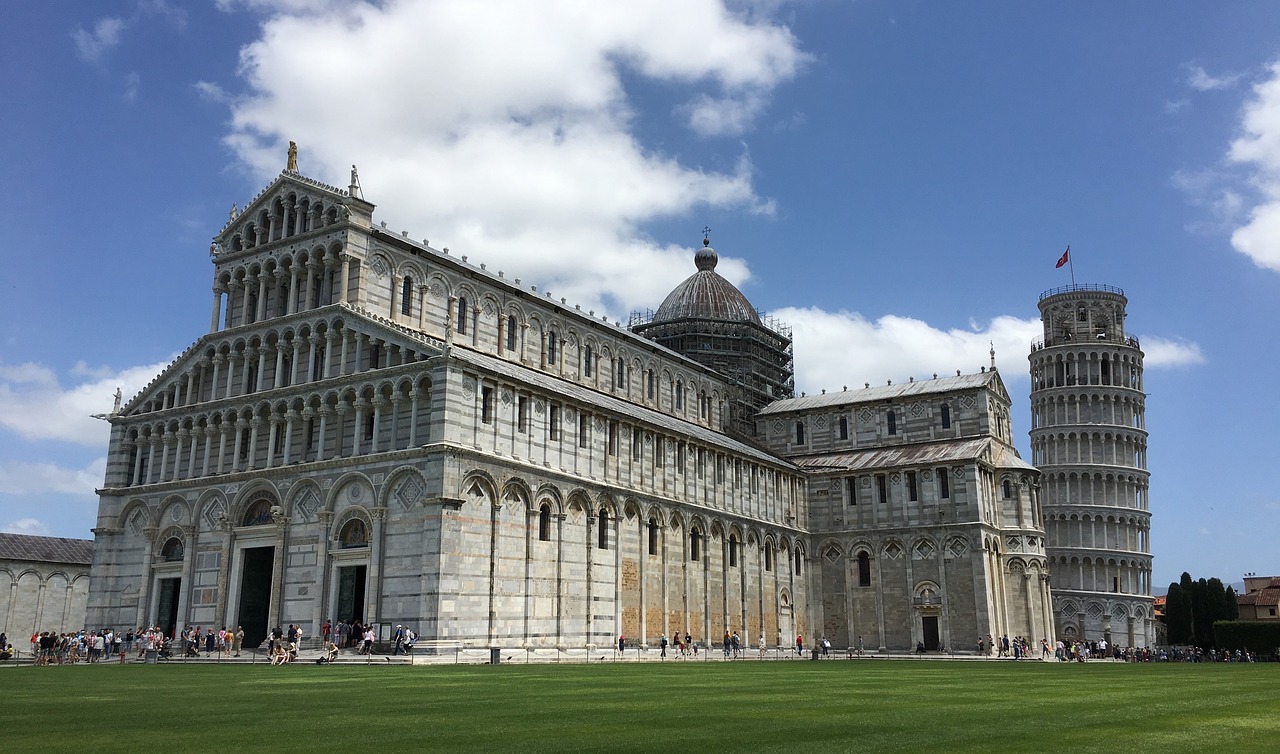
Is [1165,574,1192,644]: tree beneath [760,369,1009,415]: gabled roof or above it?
beneath

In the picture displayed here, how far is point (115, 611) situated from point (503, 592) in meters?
21.1

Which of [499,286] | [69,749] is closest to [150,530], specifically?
[499,286]

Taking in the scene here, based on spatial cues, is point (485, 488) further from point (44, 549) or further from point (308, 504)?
point (44, 549)

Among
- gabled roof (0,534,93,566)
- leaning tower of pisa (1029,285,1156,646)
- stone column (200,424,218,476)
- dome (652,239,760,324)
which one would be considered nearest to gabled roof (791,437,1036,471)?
dome (652,239,760,324)

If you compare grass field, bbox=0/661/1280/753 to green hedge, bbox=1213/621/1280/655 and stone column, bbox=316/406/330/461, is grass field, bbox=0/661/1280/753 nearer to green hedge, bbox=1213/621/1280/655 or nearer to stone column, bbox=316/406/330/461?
stone column, bbox=316/406/330/461

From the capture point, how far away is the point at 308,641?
4194 cm

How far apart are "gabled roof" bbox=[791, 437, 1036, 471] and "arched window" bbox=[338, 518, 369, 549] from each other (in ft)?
116

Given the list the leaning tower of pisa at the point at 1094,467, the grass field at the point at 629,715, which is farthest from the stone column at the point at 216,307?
the leaning tower of pisa at the point at 1094,467

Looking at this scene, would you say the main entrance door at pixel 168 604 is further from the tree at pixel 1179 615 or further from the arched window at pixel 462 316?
the tree at pixel 1179 615

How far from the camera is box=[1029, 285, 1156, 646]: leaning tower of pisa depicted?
89812 millimetres

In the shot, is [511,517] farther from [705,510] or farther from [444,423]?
[705,510]

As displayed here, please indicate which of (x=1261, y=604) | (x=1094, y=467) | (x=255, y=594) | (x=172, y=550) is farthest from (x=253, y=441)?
(x=1261, y=604)

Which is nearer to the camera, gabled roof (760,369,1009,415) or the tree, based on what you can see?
gabled roof (760,369,1009,415)

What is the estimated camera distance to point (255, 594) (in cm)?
4566
